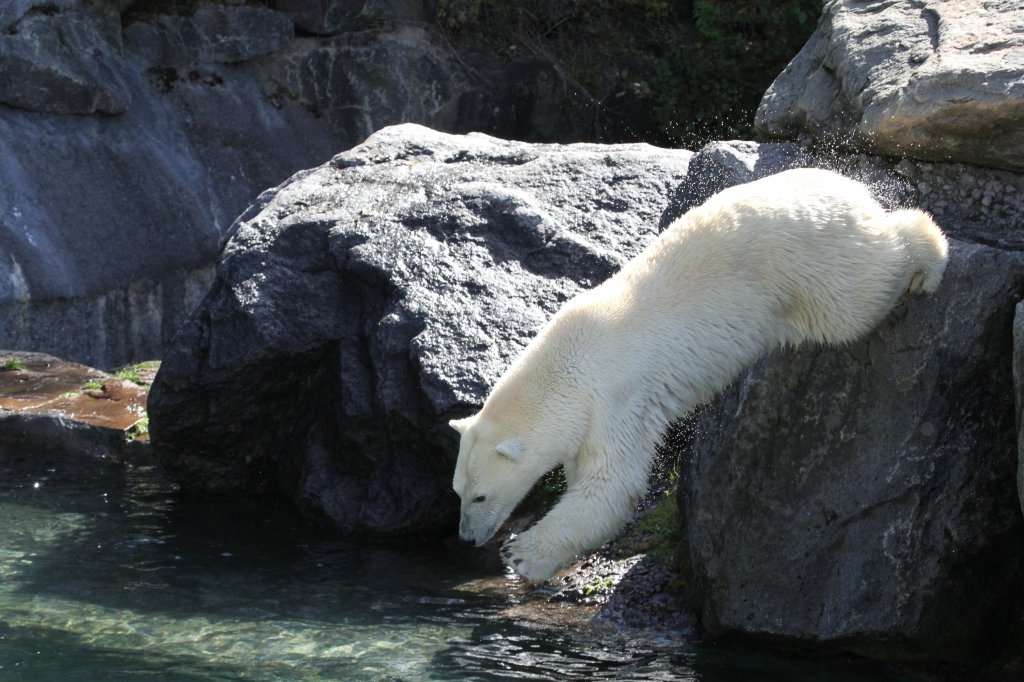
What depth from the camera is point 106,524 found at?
6.91 m

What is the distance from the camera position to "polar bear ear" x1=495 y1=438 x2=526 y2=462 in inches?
183

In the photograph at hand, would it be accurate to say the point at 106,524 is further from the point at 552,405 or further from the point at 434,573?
the point at 552,405

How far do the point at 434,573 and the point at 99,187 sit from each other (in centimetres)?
629

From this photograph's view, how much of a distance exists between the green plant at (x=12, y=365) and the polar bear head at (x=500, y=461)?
5.36 m

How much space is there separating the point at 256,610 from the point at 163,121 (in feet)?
23.9

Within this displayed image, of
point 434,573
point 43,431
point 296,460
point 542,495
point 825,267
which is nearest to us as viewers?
point 825,267

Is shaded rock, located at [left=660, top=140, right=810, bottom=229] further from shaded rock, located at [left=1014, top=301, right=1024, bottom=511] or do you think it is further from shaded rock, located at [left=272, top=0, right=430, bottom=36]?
shaded rock, located at [left=272, top=0, right=430, bottom=36]

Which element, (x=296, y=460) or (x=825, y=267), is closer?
(x=825, y=267)

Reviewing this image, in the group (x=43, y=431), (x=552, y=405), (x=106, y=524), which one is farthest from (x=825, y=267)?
(x=43, y=431)

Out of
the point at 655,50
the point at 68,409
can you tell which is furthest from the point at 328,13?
the point at 68,409

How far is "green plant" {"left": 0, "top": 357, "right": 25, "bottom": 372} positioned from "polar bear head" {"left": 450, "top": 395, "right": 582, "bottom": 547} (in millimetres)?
5365

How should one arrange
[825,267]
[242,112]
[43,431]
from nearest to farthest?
[825,267] → [43,431] → [242,112]

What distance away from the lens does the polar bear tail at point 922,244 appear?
4.45 m

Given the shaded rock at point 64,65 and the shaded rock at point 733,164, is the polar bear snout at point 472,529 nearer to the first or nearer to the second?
the shaded rock at point 733,164
